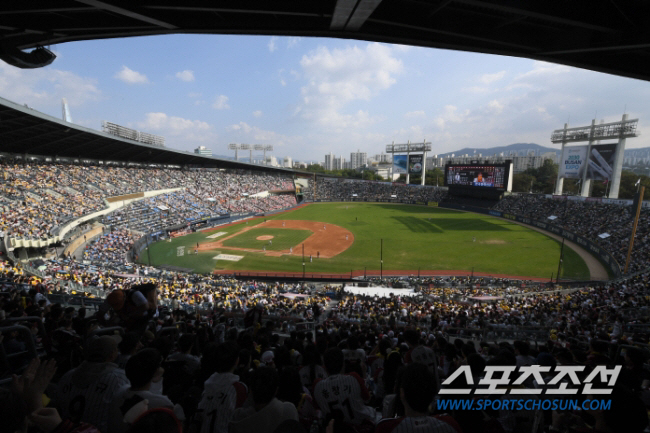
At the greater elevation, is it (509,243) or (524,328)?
(524,328)

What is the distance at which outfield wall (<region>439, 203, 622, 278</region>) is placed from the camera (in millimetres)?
30317

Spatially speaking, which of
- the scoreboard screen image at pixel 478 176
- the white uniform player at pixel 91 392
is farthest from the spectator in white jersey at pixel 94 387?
the scoreboard screen image at pixel 478 176

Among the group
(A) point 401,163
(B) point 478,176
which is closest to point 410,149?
(A) point 401,163

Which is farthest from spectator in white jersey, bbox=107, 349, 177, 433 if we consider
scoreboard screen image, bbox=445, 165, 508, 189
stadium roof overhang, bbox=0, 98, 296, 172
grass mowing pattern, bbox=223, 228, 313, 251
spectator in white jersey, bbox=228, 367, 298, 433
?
scoreboard screen image, bbox=445, 165, 508, 189

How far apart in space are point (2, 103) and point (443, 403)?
37112 millimetres

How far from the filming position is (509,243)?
4044 cm

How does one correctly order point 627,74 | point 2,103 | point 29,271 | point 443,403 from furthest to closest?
point 2,103, point 29,271, point 627,74, point 443,403

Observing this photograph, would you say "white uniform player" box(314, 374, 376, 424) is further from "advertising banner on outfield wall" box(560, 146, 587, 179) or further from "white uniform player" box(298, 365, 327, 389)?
"advertising banner on outfield wall" box(560, 146, 587, 179)

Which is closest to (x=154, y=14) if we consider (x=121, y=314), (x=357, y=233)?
(x=121, y=314)

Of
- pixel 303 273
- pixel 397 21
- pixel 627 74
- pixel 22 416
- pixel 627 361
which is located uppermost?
pixel 397 21

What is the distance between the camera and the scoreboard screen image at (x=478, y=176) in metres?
58.3

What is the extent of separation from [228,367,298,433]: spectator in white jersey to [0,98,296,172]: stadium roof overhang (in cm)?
3598

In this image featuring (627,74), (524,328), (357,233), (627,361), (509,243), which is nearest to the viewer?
(627,361)

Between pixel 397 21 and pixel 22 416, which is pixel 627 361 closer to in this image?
pixel 22 416
